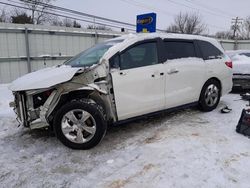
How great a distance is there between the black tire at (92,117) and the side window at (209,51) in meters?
2.90

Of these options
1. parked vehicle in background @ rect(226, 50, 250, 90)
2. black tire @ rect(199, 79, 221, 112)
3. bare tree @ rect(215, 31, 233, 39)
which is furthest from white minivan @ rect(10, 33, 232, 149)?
bare tree @ rect(215, 31, 233, 39)

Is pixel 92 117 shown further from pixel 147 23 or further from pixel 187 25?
pixel 187 25

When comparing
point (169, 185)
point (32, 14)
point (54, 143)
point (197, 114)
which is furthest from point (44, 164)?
point (32, 14)

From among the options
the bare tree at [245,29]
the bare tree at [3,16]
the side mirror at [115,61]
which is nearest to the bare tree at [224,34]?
the bare tree at [245,29]

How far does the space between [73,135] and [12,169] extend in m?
0.92

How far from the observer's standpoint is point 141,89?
3.99m

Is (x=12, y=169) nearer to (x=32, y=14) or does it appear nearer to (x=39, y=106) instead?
(x=39, y=106)

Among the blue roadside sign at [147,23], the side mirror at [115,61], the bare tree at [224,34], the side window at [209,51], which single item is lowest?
the side mirror at [115,61]

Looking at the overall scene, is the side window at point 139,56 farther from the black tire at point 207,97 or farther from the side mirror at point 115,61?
the black tire at point 207,97

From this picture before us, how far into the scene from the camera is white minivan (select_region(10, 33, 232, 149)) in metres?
3.51

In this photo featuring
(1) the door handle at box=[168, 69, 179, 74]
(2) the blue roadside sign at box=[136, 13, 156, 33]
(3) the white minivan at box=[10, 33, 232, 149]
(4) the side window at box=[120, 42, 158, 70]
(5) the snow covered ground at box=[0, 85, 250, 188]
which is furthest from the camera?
(2) the blue roadside sign at box=[136, 13, 156, 33]

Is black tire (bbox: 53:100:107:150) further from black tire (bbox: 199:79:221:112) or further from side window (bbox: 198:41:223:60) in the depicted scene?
side window (bbox: 198:41:223:60)

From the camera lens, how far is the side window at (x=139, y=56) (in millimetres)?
3887

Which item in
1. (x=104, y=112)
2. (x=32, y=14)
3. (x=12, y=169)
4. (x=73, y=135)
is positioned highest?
(x=32, y=14)
